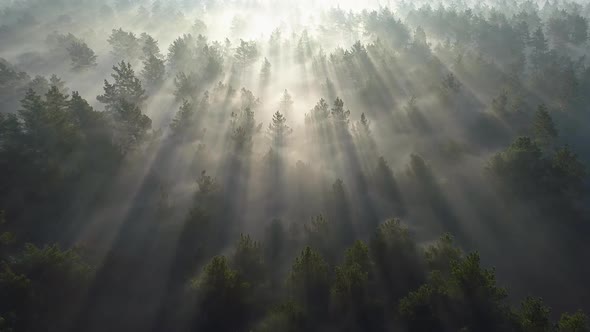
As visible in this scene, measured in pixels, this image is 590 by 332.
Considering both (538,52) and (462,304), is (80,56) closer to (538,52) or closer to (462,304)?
(462,304)

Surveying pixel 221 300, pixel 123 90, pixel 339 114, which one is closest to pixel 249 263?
pixel 221 300

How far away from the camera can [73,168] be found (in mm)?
30594

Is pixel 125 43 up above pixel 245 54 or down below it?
above

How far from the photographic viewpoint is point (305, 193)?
36531 mm

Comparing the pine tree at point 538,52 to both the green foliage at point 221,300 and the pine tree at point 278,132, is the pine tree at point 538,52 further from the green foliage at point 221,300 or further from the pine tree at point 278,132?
the green foliage at point 221,300

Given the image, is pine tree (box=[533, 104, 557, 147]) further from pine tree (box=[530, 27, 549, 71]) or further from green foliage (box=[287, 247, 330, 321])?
pine tree (box=[530, 27, 549, 71])

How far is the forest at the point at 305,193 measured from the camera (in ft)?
61.9

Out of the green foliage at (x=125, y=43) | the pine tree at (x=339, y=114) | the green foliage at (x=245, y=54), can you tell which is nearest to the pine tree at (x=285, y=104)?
the pine tree at (x=339, y=114)

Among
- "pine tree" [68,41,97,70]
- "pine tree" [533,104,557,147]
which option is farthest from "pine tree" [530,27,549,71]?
"pine tree" [68,41,97,70]

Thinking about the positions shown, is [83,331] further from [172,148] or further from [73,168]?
[172,148]

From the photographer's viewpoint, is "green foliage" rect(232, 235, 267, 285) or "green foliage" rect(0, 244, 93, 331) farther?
"green foliage" rect(232, 235, 267, 285)

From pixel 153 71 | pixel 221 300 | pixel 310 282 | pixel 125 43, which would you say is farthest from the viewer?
pixel 125 43

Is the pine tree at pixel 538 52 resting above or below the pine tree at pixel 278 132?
above

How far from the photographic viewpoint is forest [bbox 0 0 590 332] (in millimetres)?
18859
